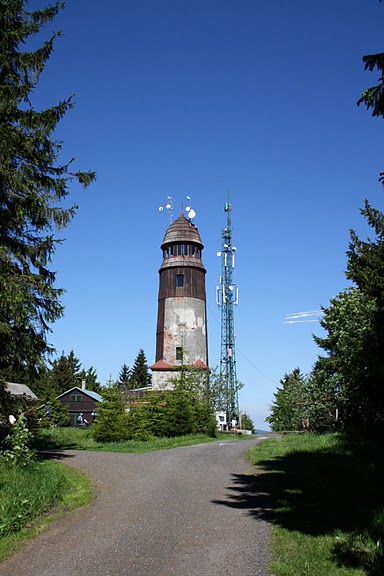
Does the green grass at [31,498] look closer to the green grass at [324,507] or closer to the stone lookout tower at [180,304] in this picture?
the green grass at [324,507]

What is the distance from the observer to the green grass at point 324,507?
5840 millimetres

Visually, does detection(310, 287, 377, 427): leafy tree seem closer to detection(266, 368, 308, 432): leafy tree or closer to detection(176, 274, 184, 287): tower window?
detection(266, 368, 308, 432): leafy tree

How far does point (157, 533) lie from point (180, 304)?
114ft

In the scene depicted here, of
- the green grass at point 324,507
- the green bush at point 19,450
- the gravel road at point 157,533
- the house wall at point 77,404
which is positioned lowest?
the gravel road at point 157,533

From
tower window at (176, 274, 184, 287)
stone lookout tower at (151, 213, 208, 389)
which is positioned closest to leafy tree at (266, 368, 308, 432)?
stone lookout tower at (151, 213, 208, 389)

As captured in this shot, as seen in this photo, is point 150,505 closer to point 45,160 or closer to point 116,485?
point 116,485

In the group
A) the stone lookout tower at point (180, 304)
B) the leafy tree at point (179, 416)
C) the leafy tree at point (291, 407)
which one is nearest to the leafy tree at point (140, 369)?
the leafy tree at point (291, 407)

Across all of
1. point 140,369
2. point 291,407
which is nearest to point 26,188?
point 291,407

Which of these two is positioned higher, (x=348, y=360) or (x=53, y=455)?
(x=348, y=360)

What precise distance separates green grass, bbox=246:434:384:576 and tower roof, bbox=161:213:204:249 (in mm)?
29983

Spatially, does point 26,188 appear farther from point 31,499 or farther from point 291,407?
point 291,407

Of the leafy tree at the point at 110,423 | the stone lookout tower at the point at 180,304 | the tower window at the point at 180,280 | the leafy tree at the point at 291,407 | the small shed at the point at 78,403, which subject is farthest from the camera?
the small shed at the point at 78,403

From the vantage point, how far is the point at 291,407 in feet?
142

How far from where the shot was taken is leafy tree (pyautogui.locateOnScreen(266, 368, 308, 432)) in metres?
35.4
